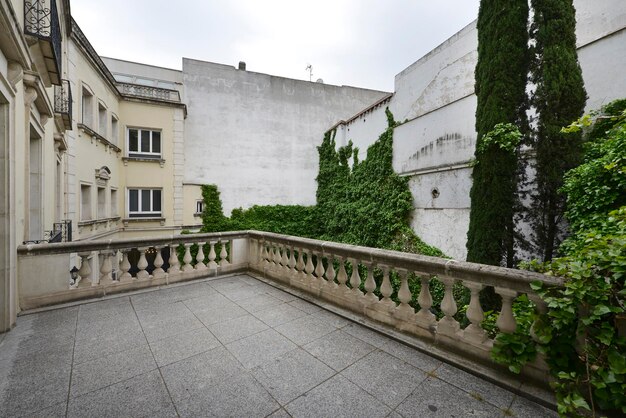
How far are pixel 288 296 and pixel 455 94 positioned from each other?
970 centimetres

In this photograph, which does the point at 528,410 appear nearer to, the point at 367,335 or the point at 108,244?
the point at 367,335

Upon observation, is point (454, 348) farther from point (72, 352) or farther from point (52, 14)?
point (52, 14)

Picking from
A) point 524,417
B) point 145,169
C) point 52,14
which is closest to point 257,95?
point 145,169

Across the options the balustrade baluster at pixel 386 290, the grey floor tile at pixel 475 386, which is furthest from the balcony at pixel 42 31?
the grey floor tile at pixel 475 386

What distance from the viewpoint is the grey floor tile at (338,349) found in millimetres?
A: 2607

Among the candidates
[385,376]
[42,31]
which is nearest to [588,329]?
[385,376]

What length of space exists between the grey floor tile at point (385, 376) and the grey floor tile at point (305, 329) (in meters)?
0.65

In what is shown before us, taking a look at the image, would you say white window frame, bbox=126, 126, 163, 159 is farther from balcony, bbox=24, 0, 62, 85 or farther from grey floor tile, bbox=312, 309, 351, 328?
grey floor tile, bbox=312, 309, 351, 328

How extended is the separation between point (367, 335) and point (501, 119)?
5537 mm

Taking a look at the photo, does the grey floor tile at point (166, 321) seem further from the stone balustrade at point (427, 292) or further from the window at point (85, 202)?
the window at point (85, 202)

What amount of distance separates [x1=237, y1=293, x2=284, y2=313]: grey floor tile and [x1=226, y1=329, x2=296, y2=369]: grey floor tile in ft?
2.57

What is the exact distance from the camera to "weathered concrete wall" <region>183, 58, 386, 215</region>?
15297 millimetres

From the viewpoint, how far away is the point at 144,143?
13.4m

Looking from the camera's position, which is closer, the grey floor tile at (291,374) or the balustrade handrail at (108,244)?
the grey floor tile at (291,374)
